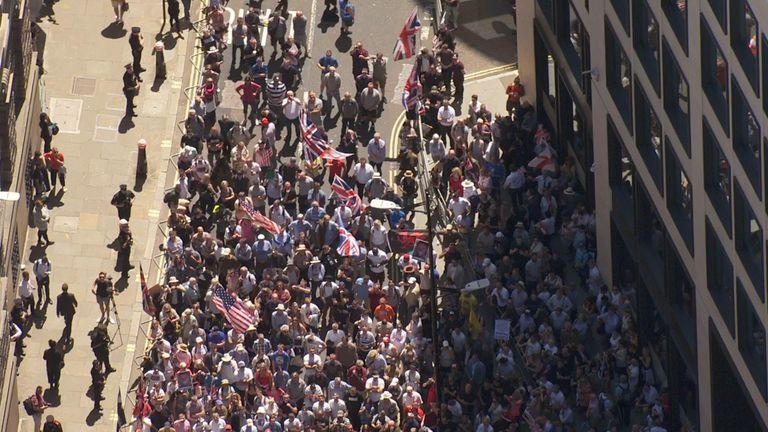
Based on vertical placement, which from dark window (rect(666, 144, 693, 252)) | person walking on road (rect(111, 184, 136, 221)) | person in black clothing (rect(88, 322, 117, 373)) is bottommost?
person in black clothing (rect(88, 322, 117, 373))

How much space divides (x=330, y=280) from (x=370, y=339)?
4.29 meters

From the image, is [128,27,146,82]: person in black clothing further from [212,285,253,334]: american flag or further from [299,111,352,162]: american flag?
[212,285,253,334]: american flag

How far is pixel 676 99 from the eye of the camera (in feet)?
267

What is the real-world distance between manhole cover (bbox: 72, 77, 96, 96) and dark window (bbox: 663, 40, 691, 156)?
94.7ft

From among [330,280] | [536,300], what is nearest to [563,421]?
[536,300]

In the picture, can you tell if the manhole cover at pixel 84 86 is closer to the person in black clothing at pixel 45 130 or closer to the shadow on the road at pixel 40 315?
the person in black clothing at pixel 45 130

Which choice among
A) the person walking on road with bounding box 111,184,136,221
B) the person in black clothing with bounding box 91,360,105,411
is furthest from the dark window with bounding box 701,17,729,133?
the person walking on road with bounding box 111,184,136,221

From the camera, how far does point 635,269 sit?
3452 inches

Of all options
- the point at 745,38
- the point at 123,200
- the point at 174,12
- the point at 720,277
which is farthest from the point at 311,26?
the point at 745,38

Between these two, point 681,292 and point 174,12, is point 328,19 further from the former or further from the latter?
point 681,292

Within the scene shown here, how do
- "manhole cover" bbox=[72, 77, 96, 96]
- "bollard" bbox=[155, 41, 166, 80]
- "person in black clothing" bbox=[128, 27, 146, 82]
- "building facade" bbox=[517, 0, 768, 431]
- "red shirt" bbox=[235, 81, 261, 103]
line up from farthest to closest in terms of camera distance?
"bollard" bbox=[155, 41, 166, 80]
"manhole cover" bbox=[72, 77, 96, 96]
"person in black clothing" bbox=[128, 27, 146, 82]
"red shirt" bbox=[235, 81, 261, 103]
"building facade" bbox=[517, 0, 768, 431]

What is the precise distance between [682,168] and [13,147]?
25.8 meters

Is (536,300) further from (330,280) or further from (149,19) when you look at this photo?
(149,19)

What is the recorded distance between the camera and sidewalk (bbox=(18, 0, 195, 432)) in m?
90.9
